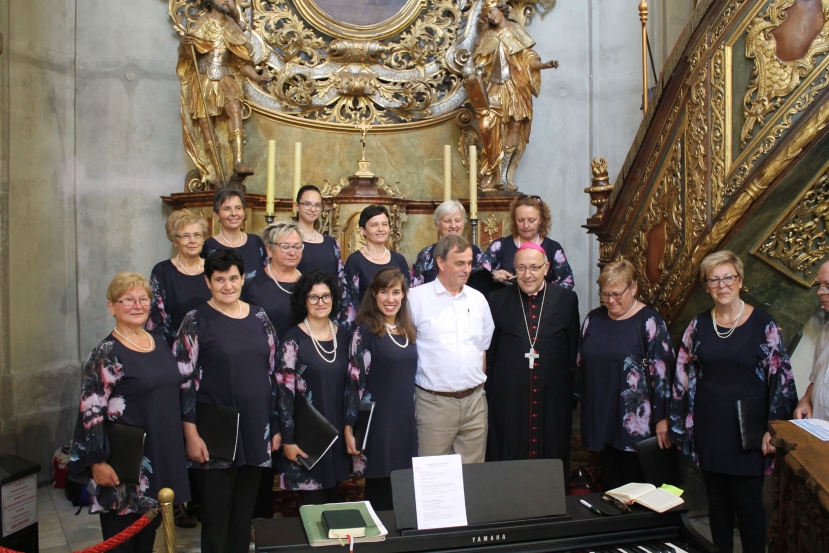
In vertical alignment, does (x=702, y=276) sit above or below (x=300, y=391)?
above

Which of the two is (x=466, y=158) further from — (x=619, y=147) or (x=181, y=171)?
(x=181, y=171)

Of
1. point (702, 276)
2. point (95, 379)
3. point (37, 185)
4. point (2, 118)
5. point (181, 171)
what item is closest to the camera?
point (95, 379)

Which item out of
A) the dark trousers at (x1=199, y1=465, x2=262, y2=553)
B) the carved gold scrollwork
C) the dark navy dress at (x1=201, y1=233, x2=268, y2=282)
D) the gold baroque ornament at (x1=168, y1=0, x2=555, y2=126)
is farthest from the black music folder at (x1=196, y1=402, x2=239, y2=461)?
the gold baroque ornament at (x1=168, y1=0, x2=555, y2=126)

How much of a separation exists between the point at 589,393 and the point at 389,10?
4220mm

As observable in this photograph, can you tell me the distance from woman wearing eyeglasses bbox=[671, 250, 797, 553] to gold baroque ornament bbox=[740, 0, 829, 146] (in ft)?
2.41

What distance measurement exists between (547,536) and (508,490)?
0.62 feet

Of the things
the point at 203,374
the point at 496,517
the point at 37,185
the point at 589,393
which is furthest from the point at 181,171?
the point at 496,517

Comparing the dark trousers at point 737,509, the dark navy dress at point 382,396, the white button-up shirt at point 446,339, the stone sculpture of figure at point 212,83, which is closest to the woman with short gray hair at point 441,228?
the white button-up shirt at point 446,339

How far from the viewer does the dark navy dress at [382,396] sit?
11.7 ft

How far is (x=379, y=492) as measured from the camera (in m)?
3.64

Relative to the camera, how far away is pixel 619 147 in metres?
7.15

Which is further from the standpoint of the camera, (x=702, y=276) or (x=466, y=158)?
(x=466, y=158)

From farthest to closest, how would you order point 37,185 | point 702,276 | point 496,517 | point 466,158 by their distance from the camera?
1. point 466,158
2. point 37,185
3. point 702,276
4. point 496,517

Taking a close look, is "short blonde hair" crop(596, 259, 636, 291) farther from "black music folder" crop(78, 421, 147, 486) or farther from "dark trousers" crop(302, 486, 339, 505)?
"black music folder" crop(78, 421, 147, 486)
